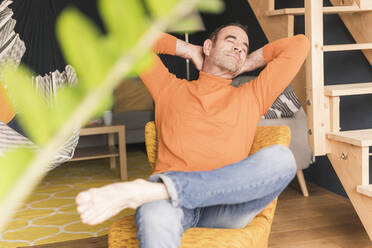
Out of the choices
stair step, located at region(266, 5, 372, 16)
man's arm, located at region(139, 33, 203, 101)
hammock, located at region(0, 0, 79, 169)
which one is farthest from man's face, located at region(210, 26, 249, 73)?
hammock, located at region(0, 0, 79, 169)

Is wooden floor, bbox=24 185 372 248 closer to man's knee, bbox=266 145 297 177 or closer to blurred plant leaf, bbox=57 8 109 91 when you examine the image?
man's knee, bbox=266 145 297 177

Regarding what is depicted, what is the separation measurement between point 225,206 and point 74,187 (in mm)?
2362

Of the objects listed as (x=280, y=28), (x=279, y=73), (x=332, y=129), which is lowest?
(x=332, y=129)

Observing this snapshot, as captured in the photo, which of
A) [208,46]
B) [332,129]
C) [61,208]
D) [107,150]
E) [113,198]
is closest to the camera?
[113,198]

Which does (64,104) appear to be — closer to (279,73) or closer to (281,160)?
(281,160)

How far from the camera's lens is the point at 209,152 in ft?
5.64

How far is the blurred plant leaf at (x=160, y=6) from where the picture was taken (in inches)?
4.4

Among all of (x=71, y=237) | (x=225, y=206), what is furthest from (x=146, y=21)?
(x=71, y=237)

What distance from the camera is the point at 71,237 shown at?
8.25ft

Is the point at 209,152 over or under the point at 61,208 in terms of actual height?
over

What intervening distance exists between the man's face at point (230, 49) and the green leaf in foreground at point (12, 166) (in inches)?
75.4

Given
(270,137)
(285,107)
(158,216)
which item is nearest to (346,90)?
(270,137)

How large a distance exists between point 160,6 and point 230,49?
1965 mm

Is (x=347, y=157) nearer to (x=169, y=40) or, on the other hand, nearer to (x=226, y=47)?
(x=226, y=47)
